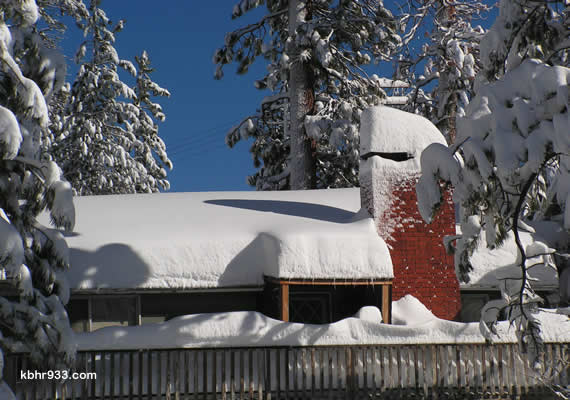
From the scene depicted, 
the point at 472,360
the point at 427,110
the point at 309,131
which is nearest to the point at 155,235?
the point at 472,360

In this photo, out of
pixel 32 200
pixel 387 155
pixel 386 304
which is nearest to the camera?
pixel 32 200

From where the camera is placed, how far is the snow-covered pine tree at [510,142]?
699 cm

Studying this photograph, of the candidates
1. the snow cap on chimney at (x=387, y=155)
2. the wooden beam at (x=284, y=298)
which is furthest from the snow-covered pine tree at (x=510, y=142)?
the snow cap on chimney at (x=387, y=155)

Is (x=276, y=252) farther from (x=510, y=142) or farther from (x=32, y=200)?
(x=510, y=142)

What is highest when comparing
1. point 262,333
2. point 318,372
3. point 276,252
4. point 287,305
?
point 276,252

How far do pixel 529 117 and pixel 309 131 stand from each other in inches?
528

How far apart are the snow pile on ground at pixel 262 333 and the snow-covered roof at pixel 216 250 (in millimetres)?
912

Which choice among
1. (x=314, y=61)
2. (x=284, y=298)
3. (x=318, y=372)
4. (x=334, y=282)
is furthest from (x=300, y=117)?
(x=318, y=372)

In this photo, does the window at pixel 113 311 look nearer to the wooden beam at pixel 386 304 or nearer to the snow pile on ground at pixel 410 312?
the wooden beam at pixel 386 304

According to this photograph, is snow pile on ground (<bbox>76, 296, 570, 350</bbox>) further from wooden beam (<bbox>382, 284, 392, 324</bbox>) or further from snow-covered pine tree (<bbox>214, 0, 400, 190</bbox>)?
snow-covered pine tree (<bbox>214, 0, 400, 190</bbox>)

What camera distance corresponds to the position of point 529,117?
7.13 meters

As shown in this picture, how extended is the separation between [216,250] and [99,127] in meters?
17.1

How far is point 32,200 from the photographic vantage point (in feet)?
27.6

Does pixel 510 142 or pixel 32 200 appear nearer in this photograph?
pixel 510 142
